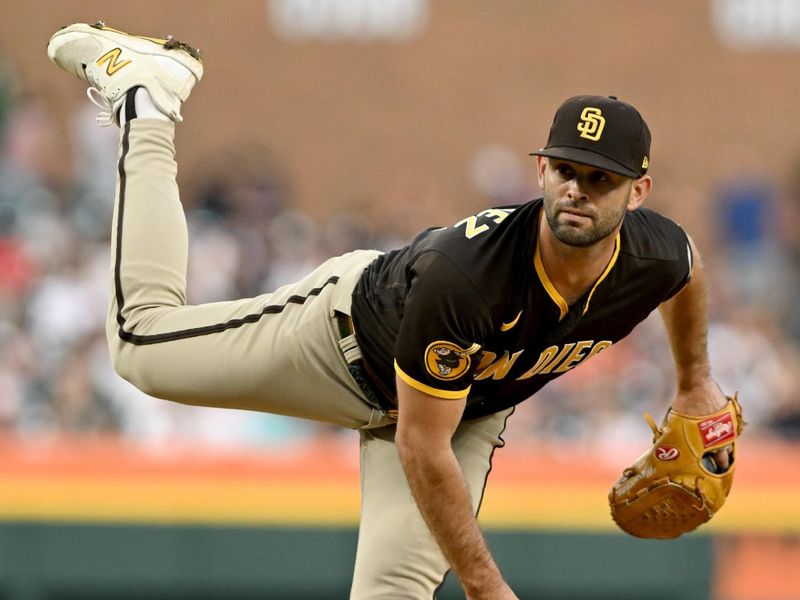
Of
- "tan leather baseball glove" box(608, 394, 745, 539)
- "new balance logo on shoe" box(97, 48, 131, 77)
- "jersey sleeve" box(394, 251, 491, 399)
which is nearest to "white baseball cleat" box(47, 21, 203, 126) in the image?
"new balance logo on shoe" box(97, 48, 131, 77)

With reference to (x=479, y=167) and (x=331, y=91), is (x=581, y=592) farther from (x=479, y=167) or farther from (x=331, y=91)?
(x=331, y=91)

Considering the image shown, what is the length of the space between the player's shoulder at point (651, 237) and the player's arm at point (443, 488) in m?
0.76

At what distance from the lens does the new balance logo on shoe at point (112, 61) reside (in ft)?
17.0

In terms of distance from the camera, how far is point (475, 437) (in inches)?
196

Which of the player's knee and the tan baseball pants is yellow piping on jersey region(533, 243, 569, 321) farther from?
the player's knee

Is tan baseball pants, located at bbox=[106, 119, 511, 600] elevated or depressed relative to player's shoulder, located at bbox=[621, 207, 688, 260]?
depressed

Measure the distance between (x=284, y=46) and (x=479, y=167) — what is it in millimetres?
2034

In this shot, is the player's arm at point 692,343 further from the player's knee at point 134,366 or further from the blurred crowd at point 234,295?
the blurred crowd at point 234,295

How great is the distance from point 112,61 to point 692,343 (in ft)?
7.06

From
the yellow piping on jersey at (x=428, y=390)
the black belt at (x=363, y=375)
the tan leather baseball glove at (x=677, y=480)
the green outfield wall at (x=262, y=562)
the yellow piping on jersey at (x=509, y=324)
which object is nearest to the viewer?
the yellow piping on jersey at (x=428, y=390)

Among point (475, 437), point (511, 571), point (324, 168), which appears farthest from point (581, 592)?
point (324, 168)

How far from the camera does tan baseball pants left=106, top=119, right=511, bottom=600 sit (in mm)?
4824

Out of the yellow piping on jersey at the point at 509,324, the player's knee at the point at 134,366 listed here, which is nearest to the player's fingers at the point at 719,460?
the yellow piping on jersey at the point at 509,324

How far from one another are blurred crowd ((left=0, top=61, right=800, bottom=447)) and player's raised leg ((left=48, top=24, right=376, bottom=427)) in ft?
9.60
